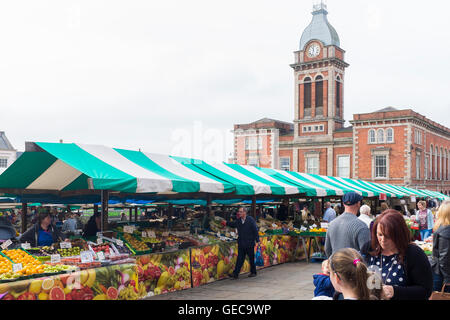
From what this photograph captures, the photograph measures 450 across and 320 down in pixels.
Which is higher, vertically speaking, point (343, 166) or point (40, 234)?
point (343, 166)

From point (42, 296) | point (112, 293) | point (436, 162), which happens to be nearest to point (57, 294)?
point (42, 296)

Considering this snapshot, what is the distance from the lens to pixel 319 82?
171ft

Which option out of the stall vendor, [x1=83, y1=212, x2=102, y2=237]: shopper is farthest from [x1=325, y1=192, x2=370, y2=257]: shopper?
[x1=83, y1=212, x2=102, y2=237]: shopper

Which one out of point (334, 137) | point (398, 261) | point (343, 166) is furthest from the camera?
point (334, 137)

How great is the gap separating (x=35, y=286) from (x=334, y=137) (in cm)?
4714

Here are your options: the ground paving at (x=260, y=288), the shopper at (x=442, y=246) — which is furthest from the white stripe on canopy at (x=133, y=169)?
the shopper at (x=442, y=246)

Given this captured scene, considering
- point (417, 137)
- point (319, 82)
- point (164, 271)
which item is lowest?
point (164, 271)

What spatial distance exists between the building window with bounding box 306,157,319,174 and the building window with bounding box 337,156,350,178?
2489 mm

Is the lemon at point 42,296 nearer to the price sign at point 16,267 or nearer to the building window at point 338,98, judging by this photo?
the price sign at point 16,267

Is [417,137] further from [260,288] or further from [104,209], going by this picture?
[104,209]

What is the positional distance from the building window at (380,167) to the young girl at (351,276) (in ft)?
151

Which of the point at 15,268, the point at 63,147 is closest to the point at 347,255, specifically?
the point at 15,268

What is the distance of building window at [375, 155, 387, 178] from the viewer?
46.3 meters

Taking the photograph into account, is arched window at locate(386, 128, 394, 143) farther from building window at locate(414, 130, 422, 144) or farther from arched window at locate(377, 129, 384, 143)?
building window at locate(414, 130, 422, 144)
